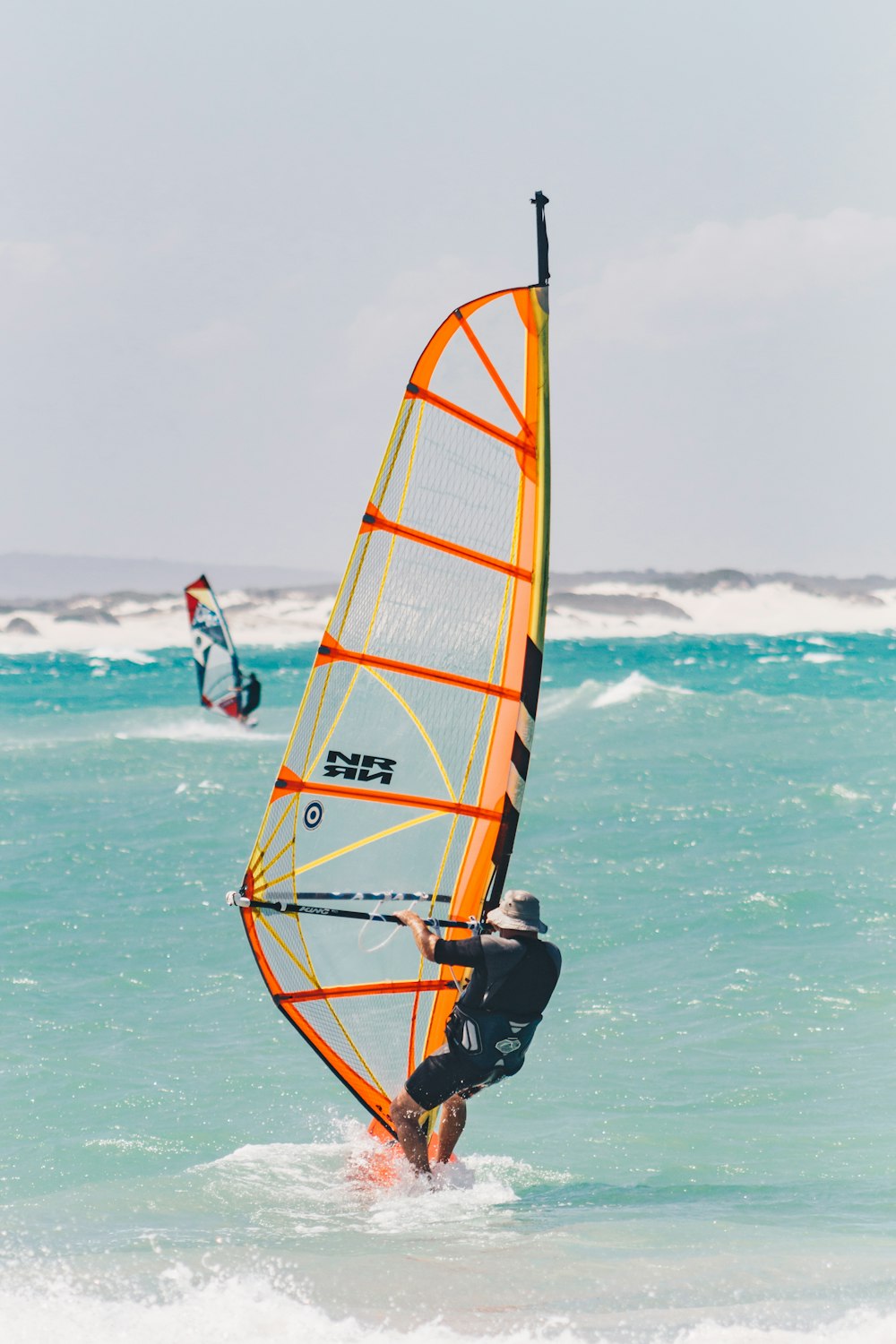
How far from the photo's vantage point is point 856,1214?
534cm

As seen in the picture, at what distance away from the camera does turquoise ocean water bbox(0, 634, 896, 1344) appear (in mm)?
4195

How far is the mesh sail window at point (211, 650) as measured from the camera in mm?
22859

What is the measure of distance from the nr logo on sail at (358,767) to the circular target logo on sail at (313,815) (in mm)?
130

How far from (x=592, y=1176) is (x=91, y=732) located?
79.4 ft

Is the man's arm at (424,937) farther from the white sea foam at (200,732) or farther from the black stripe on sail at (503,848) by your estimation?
the white sea foam at (200,732)

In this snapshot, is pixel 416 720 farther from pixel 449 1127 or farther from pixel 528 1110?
pixel 528 1110

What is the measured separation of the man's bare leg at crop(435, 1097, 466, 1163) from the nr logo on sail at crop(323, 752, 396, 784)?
1385 mm

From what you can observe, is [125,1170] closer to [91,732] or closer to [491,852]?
[491,852]

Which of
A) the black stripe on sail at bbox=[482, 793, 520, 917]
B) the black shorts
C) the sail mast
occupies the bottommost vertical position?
the black shorts

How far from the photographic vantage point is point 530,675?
224 inches

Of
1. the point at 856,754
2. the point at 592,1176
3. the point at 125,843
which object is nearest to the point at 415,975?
the point at 592,1176

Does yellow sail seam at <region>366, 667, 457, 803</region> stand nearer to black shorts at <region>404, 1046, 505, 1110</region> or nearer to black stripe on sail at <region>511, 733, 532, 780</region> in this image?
black stripe on sail at <region>511, 733, 532, 780</region>

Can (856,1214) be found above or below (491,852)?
below

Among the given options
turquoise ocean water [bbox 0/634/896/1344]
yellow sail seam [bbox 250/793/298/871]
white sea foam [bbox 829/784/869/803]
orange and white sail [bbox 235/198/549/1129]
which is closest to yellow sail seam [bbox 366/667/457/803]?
orange and white sail [bbox 235/198/549/1129]
